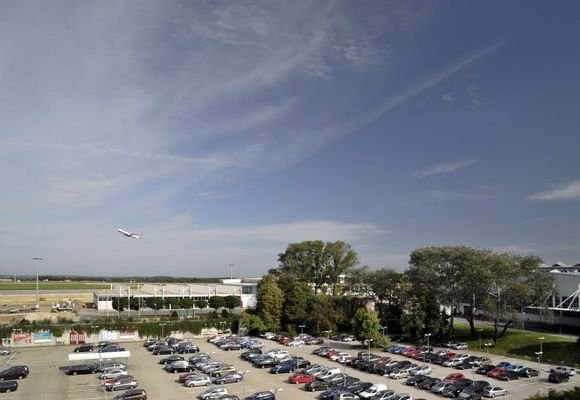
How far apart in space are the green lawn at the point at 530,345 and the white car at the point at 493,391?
48.7 feet

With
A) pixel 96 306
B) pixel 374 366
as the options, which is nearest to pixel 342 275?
pixel 374 366

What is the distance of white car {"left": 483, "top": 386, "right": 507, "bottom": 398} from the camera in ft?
115

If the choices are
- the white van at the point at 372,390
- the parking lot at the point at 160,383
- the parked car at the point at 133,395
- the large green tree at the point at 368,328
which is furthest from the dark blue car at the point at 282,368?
the parked car at the point at 133,395

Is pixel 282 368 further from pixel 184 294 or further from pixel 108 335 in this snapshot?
pixel 184 294

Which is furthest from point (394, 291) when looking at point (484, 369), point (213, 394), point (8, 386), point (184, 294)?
point (8, 386)

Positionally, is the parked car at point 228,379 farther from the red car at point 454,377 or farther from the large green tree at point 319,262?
the large green tree at point 319,262

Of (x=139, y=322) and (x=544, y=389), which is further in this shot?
(x=139, y=322)

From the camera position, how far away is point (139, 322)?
63188mm

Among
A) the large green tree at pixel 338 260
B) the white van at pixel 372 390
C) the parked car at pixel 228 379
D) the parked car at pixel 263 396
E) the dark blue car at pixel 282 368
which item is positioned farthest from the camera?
the large green tree at pixel 338 260

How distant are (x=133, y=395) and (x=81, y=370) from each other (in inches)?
433

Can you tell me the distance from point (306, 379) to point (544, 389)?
17.5m

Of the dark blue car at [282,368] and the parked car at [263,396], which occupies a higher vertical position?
the parked car at [263,396]

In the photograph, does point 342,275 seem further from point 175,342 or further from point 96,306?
point 96,306

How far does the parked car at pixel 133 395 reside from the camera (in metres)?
33.7
